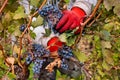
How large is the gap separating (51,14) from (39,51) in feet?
0.49

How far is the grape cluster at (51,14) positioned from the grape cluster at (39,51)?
8 cm

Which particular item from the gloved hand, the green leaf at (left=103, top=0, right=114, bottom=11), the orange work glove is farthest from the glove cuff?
the green leaf at (left=103, top=0, right=114, bottom=11)

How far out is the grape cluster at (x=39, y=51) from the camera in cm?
130

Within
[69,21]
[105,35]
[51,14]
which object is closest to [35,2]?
[51,14]

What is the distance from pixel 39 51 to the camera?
130 cm

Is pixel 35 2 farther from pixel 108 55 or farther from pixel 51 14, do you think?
pixel 108 55

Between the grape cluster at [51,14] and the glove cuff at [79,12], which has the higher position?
the glove cuff at [79,12]

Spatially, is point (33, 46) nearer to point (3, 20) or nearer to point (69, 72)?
point (3, 20)

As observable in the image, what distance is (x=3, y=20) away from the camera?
1.33 metres

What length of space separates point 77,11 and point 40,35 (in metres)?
0.18

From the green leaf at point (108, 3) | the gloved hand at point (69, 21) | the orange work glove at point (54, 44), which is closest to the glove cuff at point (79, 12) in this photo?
the gloved hand at point (69, 21)

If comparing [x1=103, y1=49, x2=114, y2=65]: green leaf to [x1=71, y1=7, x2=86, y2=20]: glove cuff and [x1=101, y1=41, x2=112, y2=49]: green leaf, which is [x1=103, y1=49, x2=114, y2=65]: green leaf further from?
[x1=71, y1=7, x2=86, y2=20]: glove cuff

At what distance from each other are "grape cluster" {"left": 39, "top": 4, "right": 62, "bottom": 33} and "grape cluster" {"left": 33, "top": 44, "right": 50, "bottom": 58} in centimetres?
8

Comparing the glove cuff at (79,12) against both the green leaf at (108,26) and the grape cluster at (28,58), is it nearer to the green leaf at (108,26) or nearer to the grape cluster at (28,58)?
the green leaf at (108,26)
